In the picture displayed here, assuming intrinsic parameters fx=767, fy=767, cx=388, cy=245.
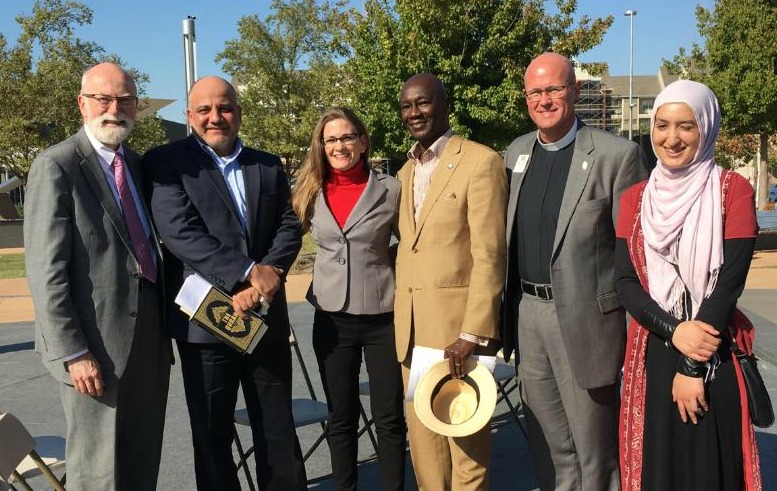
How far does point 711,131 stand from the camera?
271cm

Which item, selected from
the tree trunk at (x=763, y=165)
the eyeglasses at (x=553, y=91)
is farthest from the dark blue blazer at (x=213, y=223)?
the tree trunk at (x=763, y=165)

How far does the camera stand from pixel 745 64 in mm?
17156

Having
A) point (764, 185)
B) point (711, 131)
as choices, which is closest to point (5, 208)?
point (764, 185)

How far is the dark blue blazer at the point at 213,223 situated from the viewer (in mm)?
3359

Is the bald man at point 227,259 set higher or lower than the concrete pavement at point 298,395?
higher

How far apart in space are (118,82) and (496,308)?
1904 millimetres

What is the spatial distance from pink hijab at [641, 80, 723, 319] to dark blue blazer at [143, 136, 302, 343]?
1638 mm

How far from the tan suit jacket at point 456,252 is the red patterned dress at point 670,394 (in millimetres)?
568

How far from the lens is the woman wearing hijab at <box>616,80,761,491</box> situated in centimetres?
264

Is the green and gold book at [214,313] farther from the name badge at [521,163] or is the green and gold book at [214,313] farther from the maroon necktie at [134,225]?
the name badge at [521,163]

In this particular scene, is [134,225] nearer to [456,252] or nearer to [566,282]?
[456,252]

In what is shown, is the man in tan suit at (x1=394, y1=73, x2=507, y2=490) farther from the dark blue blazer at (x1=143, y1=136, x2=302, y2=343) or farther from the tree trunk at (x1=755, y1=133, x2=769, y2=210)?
the tree trunk at (x1=755, y1=133, x2=769, y2=210)

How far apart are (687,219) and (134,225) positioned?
7.36 feet

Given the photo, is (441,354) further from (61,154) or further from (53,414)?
(53,414)
